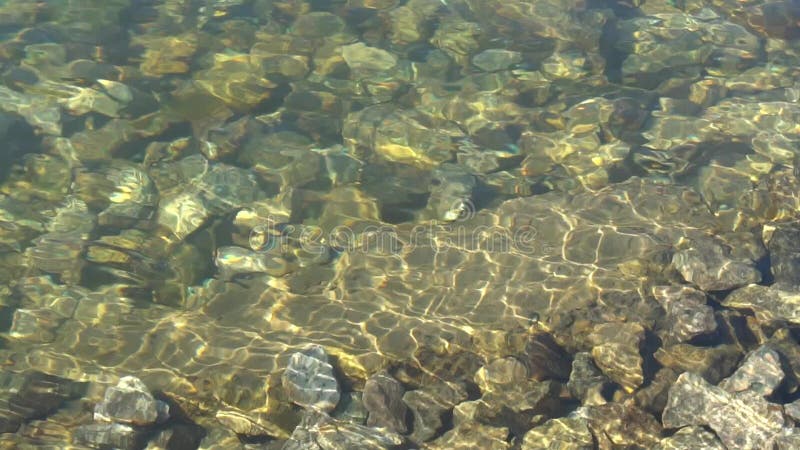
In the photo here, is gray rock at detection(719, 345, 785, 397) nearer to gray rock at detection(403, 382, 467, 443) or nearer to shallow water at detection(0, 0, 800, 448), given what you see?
shallow water at detection(0, 0, 800, 448)

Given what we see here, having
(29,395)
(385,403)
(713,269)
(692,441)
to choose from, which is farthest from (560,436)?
(29,395)

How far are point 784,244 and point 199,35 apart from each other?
6419 mm

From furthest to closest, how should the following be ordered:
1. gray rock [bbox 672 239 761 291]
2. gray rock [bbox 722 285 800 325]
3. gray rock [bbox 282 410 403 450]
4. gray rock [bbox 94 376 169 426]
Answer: gray rock [bbox 672 239 761 291] → gray rock [bbox 722 285 800 325] → gray rock [bbox 94 376 169 426] → gray rock [bbox 282 410 403 450]

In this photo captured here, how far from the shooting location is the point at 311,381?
18.7 ft

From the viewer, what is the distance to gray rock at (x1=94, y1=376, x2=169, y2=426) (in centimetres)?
543

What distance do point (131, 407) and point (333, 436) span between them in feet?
4.65

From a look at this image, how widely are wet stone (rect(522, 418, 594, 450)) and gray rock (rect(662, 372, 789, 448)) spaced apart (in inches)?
21.5

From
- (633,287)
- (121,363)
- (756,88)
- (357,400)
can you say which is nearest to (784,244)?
(633,287)

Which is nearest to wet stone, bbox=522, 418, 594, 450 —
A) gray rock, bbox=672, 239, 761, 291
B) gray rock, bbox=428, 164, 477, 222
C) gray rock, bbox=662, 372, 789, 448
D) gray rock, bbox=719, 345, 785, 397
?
gray rock, bbox=662, 372, 789, 448

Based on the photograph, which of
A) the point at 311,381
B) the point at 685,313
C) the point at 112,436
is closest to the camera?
the point at 112,436

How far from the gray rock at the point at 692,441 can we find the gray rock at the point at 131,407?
130 inches

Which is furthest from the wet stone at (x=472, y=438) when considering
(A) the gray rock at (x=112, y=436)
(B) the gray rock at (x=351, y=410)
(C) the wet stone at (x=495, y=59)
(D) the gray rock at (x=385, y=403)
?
(C) the wet stone at (x=495, y=59)

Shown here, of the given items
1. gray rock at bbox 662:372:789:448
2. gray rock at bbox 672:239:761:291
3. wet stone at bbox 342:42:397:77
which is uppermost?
wet stone at bbox 342:42:397:77

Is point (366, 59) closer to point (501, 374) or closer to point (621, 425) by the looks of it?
point (501, 374)
